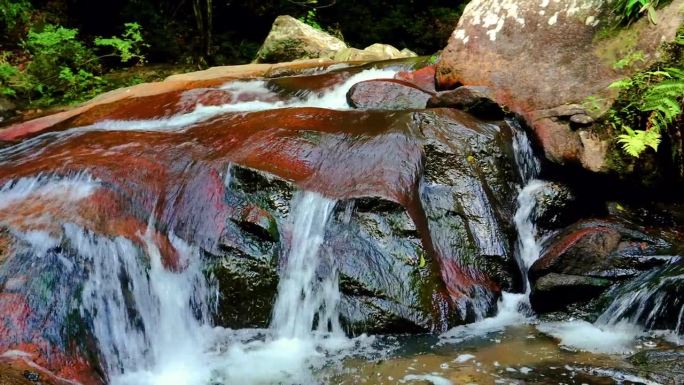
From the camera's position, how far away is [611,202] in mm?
5109

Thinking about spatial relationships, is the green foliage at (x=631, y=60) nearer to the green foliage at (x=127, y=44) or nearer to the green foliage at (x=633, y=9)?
the green foliage at (x=633, y=9)

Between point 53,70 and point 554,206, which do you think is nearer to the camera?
point 554,206

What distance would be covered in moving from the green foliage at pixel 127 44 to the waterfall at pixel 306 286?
8030 mm

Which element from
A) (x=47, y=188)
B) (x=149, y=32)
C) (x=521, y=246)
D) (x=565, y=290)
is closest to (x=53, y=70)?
(x=149, y=32)

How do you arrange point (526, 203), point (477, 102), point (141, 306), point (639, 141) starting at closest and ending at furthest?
point (141, 306)
point (639, 141)
point (526, 203)
point (477, 102)

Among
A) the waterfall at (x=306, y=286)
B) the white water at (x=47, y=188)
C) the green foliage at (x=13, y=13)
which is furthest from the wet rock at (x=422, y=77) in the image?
the green foliage at (x=13, y=13)

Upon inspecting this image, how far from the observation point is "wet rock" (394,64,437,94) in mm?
7148

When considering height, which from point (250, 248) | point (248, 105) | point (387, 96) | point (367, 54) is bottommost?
point (250, 248)

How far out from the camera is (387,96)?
6703 mm

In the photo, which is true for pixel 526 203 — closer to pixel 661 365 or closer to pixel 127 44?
pixel 661 365

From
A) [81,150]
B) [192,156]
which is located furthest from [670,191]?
[81,150]

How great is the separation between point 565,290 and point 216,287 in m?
2.94

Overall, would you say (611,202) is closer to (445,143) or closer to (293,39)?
(445,143)

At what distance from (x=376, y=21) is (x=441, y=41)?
214 centimetres
